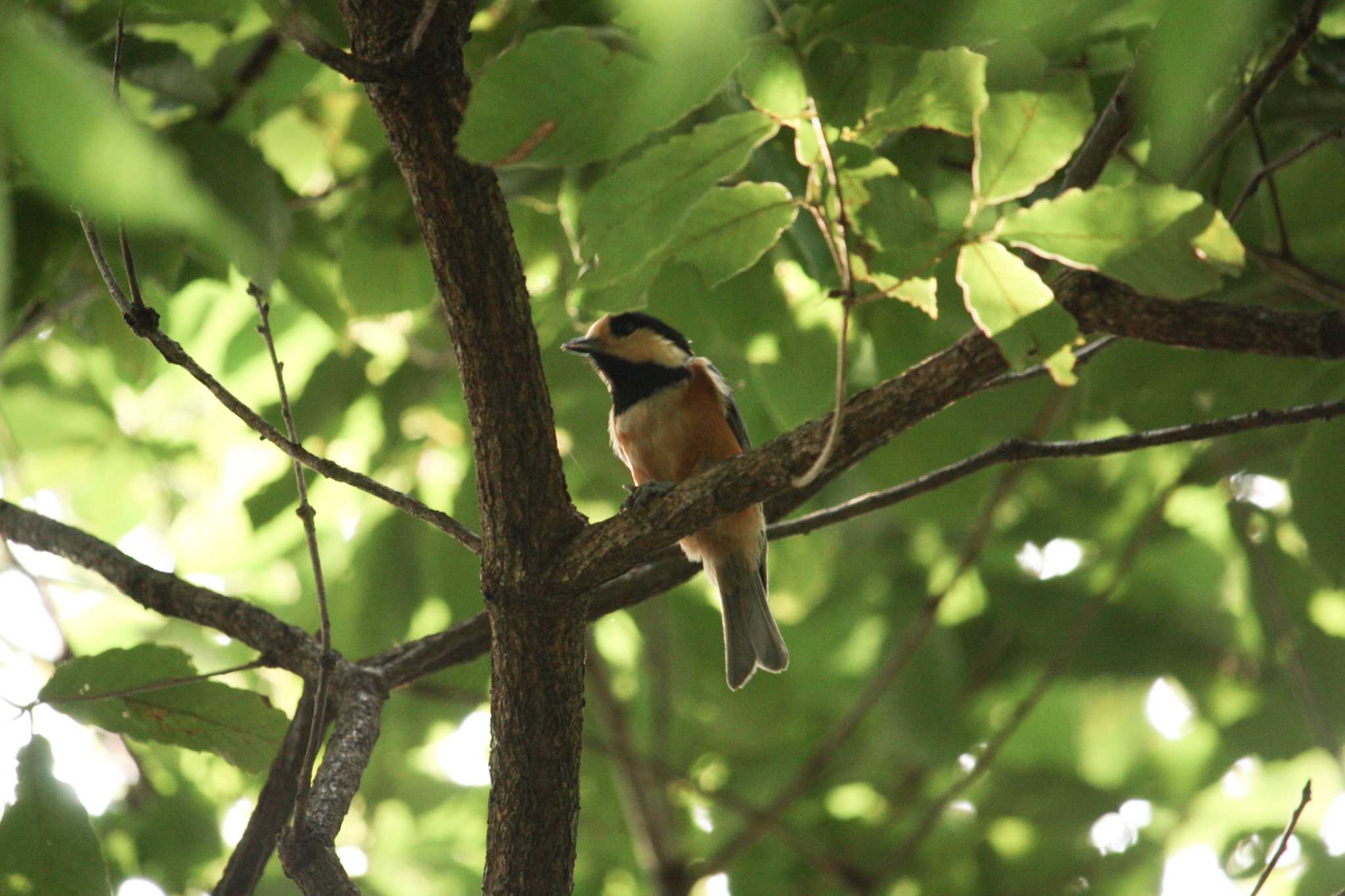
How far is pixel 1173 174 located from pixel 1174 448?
13.0 feet

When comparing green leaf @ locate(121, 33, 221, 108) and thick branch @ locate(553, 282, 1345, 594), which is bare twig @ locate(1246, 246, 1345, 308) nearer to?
thick branch @ locate(553, 282, 1345, 594)

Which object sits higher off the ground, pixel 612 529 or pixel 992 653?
pixel 992 653

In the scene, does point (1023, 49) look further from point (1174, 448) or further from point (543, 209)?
point (1174, 448)

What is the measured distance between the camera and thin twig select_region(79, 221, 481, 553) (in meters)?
2.35

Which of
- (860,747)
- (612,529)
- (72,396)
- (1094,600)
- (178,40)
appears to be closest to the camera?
(612,529)

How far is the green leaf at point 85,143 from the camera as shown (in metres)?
0.67

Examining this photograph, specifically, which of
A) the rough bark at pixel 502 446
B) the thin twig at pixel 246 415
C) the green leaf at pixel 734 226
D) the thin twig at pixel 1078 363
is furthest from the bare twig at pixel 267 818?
the thin twig at pixel 1078 363

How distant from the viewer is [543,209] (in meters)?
3.85

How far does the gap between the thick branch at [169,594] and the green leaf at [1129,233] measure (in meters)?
2.11

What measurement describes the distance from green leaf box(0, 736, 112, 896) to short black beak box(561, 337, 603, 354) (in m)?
2.55

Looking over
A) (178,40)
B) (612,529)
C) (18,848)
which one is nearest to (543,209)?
(178,40)

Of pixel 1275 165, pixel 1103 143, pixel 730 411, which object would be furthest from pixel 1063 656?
pixel 1103 143

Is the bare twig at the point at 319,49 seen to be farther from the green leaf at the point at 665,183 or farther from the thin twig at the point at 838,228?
A: the thin twig at the point at 838,228

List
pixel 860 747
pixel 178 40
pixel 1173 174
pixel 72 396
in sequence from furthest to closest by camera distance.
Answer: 1. pixel 860 747
2. pixel 72 396
3. pixel 178 40
4. pixel 1173 174
